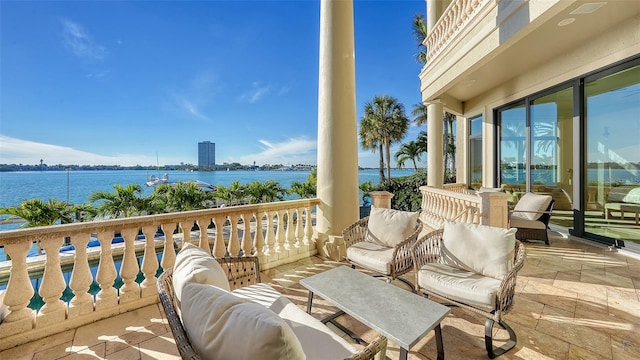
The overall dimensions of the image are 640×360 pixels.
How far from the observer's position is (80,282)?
231 centimetres

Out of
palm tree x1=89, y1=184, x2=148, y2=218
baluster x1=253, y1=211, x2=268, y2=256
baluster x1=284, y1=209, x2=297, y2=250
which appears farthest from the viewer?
palm tree x1=89, y1=184, x2=148, y2=218

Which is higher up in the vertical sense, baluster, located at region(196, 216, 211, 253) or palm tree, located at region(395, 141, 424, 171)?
palm tree, located at region(395, 141, 424, 171)

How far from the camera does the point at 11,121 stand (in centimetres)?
2445

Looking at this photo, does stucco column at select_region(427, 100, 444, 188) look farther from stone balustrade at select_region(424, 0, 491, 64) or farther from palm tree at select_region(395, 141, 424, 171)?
palm tree at select_region(395, 141, 424, 171)

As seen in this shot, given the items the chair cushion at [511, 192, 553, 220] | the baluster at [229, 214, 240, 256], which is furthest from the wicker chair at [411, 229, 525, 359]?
the chair cushion at [511, 192, 553, 220]

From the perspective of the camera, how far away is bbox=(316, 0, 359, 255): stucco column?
3.74 metres

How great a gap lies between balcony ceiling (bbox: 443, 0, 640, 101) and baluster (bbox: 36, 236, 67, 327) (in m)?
5.69

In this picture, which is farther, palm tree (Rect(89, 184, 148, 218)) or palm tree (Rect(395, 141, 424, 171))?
palm tree (Rect(395, 141, 424, 171))

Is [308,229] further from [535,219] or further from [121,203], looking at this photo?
[121,203]

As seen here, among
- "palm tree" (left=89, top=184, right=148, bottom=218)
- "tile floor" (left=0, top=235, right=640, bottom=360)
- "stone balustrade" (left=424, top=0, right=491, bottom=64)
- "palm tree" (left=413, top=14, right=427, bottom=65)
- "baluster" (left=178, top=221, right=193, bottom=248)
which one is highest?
"palm tree" (left=413, top=14, right=427, bottom=65)

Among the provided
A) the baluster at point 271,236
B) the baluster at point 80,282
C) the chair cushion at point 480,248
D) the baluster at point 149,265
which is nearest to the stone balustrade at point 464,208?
the chair cushion at point 480,248

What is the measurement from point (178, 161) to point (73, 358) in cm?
4930

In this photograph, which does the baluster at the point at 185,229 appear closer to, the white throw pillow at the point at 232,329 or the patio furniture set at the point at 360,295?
the patio furniture set at the point at 360,295

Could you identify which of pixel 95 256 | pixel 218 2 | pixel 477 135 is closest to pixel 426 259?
pixel 477 135
